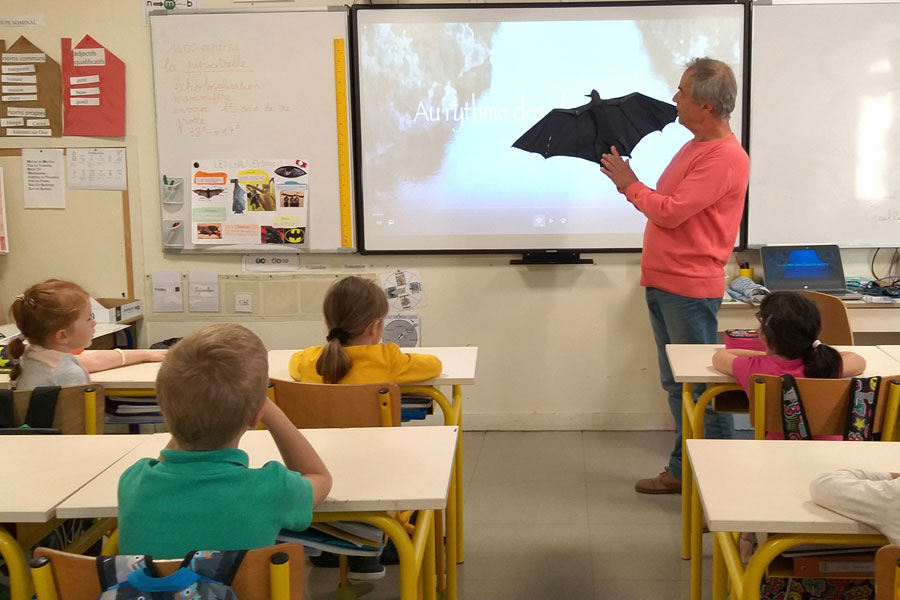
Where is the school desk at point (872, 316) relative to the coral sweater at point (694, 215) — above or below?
below

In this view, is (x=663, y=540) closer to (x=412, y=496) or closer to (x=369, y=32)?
(x=412, y=496)

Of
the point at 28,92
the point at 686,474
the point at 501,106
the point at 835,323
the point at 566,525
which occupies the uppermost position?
the point at 28,92

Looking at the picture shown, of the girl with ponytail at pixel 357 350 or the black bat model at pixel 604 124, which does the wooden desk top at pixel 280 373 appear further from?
the black bat model at pixel 604 124

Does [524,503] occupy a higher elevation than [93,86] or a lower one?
lower

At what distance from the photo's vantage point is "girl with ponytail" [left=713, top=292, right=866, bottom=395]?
226 centimetres

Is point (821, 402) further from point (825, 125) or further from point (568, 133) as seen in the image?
point (825, 125)

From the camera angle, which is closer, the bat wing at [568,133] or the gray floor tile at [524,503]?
the gray floor tile at [524,503]

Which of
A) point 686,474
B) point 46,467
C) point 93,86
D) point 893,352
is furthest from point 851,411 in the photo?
point 93,86

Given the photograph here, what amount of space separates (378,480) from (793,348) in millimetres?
1323

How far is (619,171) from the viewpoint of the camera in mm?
3170

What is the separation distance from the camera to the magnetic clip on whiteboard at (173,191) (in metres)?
4.16

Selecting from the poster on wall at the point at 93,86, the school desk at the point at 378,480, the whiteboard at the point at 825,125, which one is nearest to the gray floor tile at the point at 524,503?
the school desk at the point at 378,480

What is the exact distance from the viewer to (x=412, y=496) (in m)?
1.49

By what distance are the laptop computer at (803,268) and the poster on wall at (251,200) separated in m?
2.29
